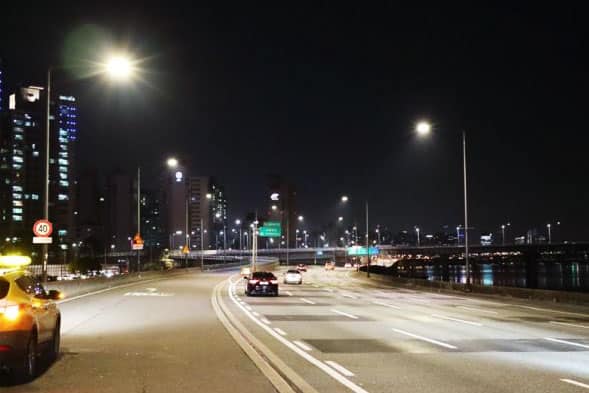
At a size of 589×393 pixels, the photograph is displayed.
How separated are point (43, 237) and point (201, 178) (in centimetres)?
15820

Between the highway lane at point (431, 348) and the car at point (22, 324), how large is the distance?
4.28m

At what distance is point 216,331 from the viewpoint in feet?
63.4

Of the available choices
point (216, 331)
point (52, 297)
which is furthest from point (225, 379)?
point (216, 331)

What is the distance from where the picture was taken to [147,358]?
45.1ft

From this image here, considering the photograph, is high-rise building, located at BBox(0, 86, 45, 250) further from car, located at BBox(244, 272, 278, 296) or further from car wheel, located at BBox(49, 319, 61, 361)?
car wheel, located at BBox(49, 319, 61, 361)

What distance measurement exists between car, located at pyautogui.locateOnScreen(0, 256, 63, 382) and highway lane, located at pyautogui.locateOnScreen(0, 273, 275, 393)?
14.4 inches

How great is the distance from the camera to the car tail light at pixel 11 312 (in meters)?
10.3

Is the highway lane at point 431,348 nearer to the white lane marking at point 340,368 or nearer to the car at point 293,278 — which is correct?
the white lane marking at point 340,368

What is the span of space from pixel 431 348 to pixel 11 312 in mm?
9029

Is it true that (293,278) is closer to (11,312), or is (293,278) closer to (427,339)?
(427,339)

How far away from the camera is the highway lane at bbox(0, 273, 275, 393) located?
35.1 ft

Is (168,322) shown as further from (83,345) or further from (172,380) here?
(172,380)

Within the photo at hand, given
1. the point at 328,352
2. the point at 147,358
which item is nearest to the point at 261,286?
the point at 328,352

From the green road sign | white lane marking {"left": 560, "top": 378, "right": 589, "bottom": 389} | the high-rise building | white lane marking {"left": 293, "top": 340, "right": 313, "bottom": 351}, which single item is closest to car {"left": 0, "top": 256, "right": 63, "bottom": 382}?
white lane marking {"left": 293, "top": 340, "right": 313, "bottom": 351}
